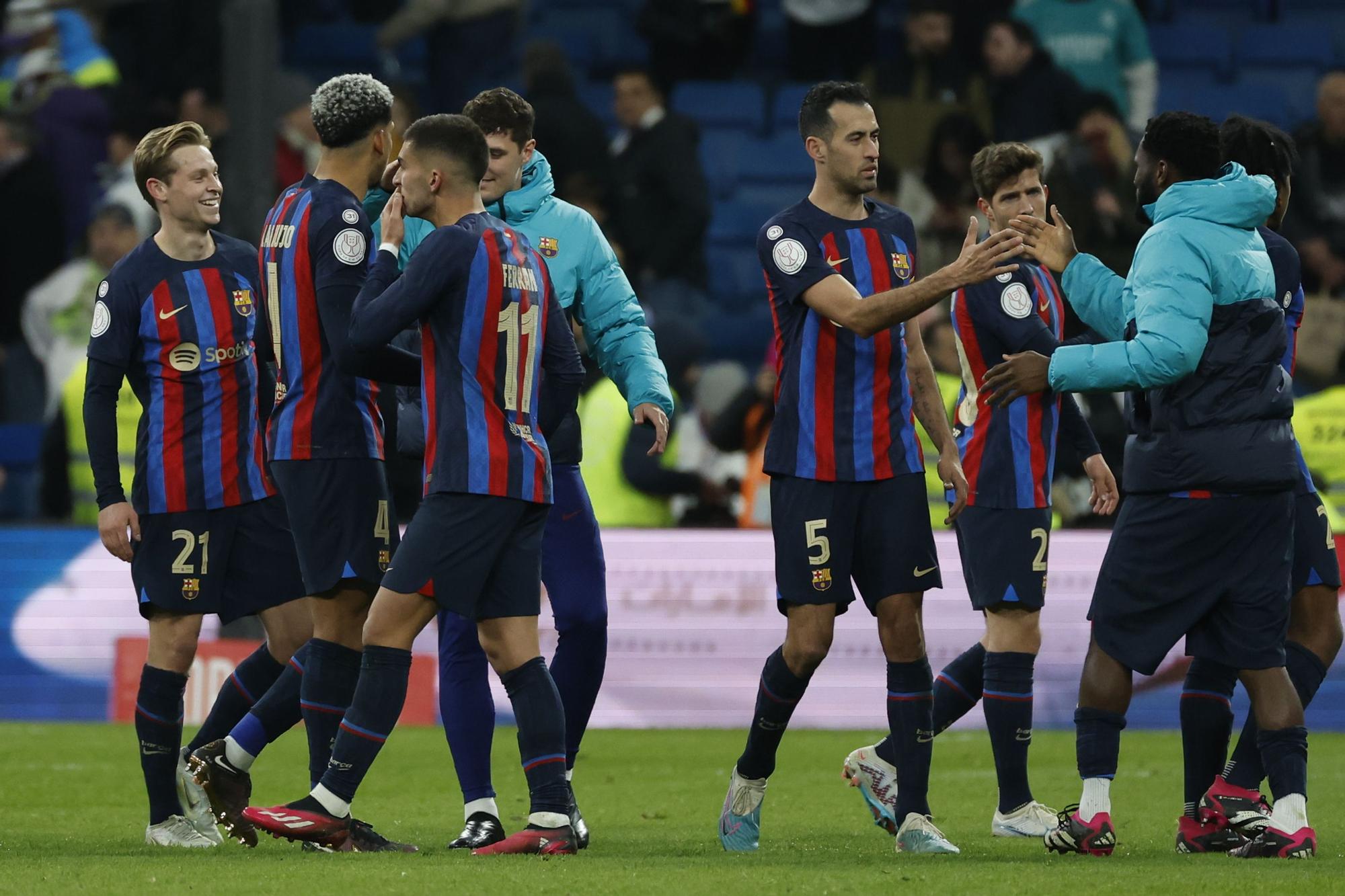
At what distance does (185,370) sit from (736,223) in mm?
8810

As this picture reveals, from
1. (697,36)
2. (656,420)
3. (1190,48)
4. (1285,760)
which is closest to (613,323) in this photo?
(656,420)

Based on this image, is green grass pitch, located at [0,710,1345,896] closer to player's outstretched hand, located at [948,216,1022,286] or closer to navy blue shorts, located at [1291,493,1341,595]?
navy blue shorts, located at [1291,493,1341,595]

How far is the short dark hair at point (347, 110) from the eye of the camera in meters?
6.07

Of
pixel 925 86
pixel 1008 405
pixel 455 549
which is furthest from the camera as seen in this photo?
pixel 925 86

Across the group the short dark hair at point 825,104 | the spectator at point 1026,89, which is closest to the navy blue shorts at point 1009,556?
the short dark hair at point 825,104

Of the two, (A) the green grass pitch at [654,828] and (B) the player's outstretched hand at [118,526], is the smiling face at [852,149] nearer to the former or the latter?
(A) the green grass pitch at [654,828]

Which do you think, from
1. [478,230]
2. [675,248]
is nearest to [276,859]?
[478,230]

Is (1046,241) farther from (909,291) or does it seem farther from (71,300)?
(71,300)

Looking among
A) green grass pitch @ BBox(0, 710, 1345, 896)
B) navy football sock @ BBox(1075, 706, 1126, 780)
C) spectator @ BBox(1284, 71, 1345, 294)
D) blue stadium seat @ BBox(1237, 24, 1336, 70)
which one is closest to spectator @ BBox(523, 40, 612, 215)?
green grass pitch @ BBox(0, 710, 1345, 896)

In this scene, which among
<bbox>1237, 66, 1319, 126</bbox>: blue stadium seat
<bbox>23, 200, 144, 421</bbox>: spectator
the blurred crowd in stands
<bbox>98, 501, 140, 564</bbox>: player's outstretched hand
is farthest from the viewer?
<bbox>1237, 66, 1319, 126</bbox>: blue stadium seat

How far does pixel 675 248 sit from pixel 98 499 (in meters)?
7.20

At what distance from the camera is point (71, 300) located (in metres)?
13.2

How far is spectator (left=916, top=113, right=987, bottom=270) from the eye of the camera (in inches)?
503

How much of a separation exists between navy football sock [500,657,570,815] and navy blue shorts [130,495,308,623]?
1.09 m
